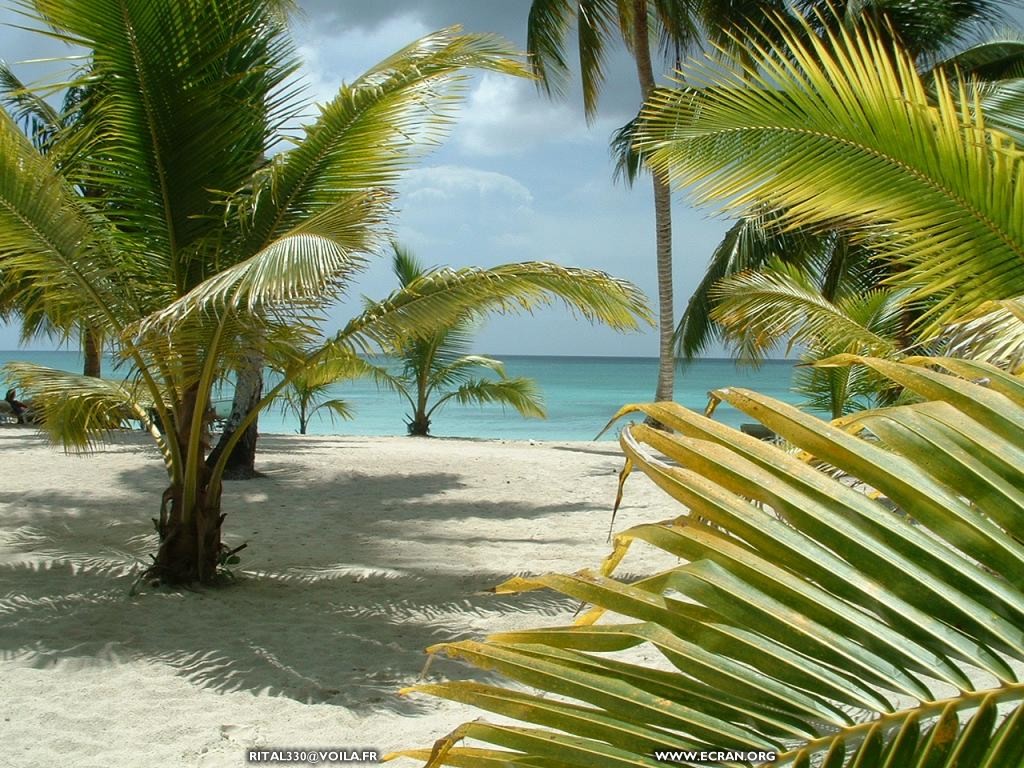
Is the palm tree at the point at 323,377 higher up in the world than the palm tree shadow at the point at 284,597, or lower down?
higher up

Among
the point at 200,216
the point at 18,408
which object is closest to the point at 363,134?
the point at 200,216

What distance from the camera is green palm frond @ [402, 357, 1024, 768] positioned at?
71 centimetres

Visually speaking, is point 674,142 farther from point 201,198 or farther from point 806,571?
point 201,198

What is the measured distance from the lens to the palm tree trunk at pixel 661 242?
42.7 ft

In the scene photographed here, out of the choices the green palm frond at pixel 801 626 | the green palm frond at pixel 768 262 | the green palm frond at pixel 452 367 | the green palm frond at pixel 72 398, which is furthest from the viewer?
the green palm frond at pixel 452 367

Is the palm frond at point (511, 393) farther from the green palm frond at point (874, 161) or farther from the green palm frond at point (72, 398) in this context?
the green palm frond at point (874, 161)

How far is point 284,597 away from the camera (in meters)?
5.36

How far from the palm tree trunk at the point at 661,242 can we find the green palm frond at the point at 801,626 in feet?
39.2

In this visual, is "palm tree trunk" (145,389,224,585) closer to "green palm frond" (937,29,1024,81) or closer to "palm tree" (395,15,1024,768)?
"palm tree" (395,15,1024,768)

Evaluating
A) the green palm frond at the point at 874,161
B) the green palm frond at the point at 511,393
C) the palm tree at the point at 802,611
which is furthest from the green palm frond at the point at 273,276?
the green palm frond at the point at 511,393

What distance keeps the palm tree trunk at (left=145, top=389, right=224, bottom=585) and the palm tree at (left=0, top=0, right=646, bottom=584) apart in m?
0.01

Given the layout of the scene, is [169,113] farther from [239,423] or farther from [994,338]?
[994,338]

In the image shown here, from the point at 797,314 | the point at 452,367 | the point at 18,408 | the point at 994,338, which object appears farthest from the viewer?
the point at 452,367

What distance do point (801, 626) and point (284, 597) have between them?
500cm
